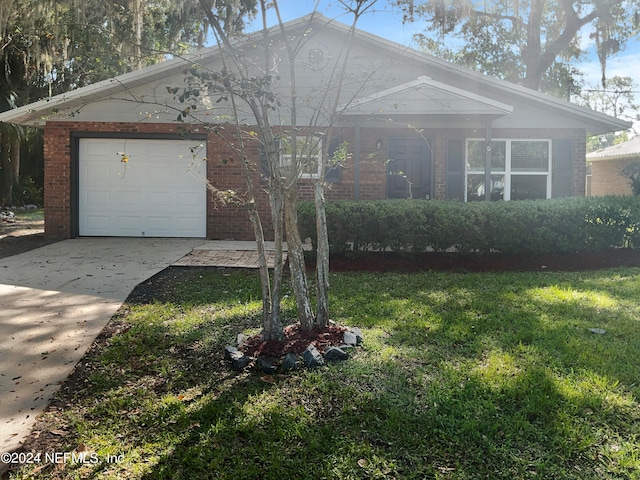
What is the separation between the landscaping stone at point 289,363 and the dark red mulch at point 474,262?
411 centimetres

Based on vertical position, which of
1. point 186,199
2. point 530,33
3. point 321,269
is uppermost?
point 530,33

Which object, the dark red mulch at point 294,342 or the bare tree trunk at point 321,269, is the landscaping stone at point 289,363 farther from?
the bare tree trunk at point 321,269

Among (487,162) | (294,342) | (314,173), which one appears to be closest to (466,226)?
(487,162)

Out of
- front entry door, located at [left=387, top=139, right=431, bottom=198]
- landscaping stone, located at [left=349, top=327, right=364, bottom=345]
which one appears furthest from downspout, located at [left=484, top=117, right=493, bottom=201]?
landscaping stone, located at [left=349, top=327, right=364, bottom=345]

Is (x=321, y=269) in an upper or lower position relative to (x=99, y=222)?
lower

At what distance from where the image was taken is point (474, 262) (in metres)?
8.46

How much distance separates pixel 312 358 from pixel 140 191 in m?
8.66

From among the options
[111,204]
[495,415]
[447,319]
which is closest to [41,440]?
[495,415]

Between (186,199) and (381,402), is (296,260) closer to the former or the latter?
(381,402)

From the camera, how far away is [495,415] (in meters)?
3.21

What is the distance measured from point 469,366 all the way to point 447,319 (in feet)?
4.12

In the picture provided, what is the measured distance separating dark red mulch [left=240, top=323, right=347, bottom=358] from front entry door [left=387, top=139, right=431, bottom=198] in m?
7.11

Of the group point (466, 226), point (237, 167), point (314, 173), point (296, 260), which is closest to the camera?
point (296, 260)

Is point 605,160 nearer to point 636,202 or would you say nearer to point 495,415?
point 636,202
